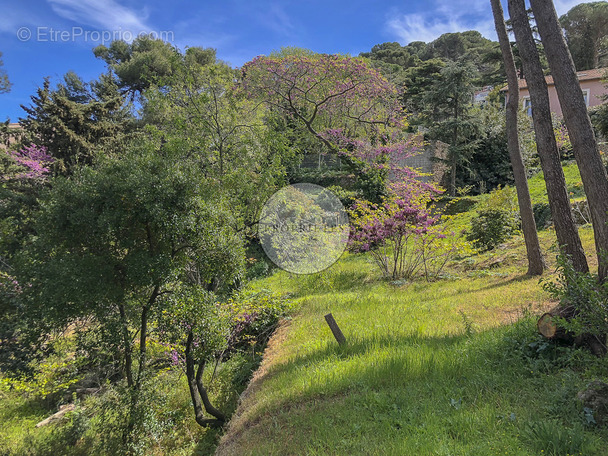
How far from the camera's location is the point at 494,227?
930cm

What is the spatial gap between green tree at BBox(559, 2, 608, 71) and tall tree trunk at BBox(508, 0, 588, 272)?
29326mm

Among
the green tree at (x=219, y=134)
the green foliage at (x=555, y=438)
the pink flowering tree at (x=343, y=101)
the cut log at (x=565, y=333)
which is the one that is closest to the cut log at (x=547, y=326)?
the cut log at (x=565, y=333)

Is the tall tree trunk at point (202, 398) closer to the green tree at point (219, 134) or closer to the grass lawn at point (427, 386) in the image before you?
the grass lawn at point (427, 386)

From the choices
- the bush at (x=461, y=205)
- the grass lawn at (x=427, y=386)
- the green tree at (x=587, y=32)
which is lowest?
the grass lawn at (x=427, y=386)

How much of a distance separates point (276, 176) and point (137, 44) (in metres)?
24.8

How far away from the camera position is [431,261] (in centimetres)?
865

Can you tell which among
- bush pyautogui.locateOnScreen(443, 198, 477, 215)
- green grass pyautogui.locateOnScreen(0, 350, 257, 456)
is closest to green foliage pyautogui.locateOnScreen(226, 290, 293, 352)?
green grass pyautogui.locateOnScreen(0, 350, 257, 456)

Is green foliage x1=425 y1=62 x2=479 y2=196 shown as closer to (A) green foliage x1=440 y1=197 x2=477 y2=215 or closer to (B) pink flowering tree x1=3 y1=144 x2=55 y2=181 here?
(A) green foliage x1=440 y1=197 x2=477 y2=215

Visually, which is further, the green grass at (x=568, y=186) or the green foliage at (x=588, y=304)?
the green grass at (x=568, y=186)

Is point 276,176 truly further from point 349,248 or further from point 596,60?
point 596,60

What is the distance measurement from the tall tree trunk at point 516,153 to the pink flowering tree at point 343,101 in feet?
14.9

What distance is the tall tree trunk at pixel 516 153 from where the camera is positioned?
631 cm

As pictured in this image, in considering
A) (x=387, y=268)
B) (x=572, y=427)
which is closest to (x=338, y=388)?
(x=572, y=427)

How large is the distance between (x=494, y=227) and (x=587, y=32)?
27.7m
